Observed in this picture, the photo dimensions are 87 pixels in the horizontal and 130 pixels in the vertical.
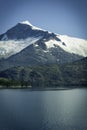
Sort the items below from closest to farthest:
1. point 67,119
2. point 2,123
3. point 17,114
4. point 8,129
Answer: point 8,129 → point 2,123 → point 67,119 → point 17,114

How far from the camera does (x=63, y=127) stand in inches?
4899

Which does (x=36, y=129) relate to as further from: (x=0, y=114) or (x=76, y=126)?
(x=0, y=114)

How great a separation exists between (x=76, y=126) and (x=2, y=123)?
29.3 m

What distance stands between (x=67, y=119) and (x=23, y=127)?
1020 inches

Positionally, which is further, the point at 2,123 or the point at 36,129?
the point at 2,123

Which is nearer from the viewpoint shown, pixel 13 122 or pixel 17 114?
pixel 13 122

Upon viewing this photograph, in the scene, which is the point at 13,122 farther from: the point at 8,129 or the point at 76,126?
the point at 76,126

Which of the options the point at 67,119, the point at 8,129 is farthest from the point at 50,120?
the point at 8,129

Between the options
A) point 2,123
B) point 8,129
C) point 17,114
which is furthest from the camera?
point 17,114

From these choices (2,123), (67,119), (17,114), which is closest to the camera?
(2,123)

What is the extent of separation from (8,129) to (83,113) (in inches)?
2172

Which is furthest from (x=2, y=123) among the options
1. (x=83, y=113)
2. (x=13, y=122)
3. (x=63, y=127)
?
(x=83, y=113)

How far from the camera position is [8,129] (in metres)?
119

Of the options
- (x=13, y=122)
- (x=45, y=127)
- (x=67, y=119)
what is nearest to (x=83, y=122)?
(x=67, y=119)
